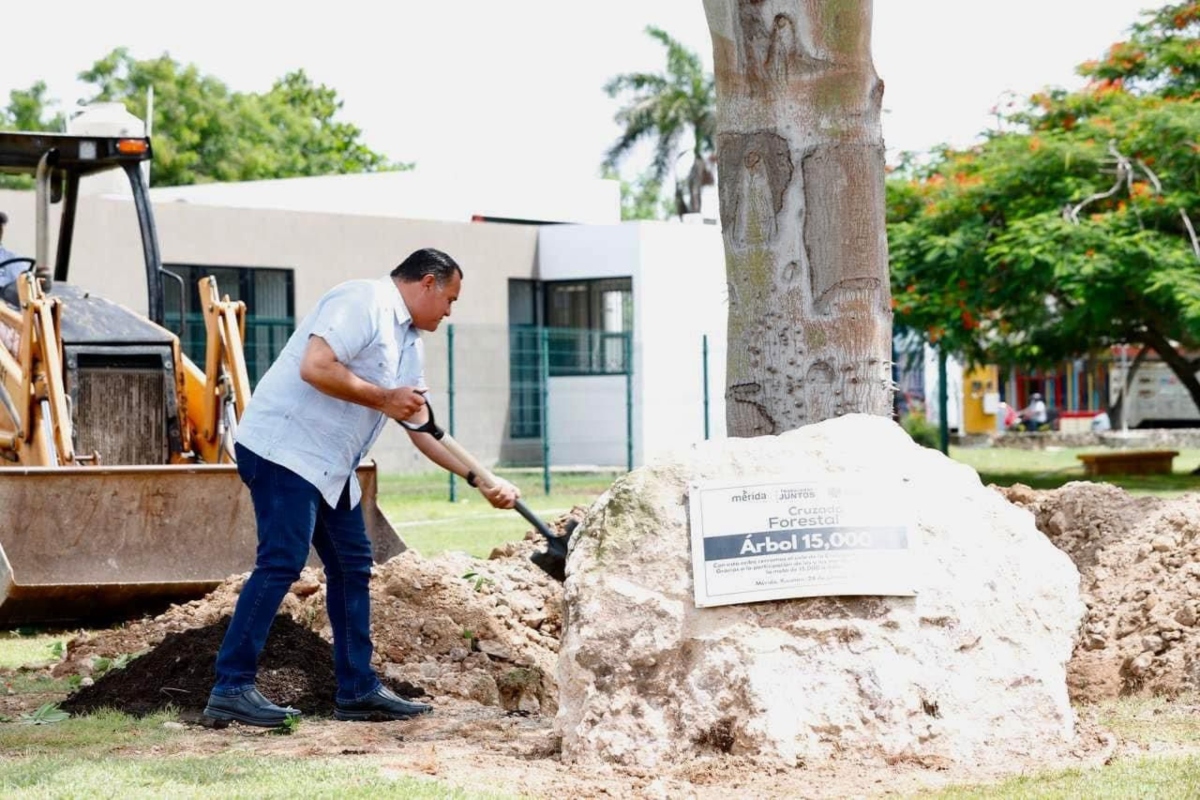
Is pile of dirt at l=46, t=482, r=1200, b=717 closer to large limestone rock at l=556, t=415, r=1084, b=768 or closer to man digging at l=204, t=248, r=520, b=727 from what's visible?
man digging at l=204, t=248, r=520, b=727

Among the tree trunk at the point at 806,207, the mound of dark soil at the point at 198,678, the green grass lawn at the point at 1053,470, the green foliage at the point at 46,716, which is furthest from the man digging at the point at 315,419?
the green grass lawn at the point at 1053,470

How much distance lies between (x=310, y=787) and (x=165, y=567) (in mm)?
5085

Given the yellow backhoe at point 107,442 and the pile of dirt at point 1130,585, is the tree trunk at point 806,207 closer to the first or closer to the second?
the pile of dirt at point 1130,585

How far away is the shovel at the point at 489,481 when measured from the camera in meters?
7.03

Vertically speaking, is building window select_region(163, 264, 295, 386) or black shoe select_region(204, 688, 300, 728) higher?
building window select_region(163, 264, 295, 386)

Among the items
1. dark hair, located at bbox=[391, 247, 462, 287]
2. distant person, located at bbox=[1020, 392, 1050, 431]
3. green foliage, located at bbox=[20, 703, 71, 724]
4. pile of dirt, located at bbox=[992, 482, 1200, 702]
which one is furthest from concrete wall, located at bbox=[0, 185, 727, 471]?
dark hair, located at bbox=[391, 247, 462, 287]

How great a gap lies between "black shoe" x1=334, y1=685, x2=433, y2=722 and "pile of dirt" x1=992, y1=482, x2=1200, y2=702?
2864mm

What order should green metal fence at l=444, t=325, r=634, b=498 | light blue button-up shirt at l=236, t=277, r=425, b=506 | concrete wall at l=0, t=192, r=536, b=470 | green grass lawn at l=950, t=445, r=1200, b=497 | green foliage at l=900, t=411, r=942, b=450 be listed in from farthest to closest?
1. green foliage at l=900, t=411, r=942, b=450
2. green metal fence at l=444, t=325, r=634, b=498
3. concrete wall at l=0, t=192, r=536, b=470
4. green grass lawn at l=950, t=445, r=1200, b=497
5. light blue button-up shirt at l=236, t=277, r=425, b=506

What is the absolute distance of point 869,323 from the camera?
288 inches

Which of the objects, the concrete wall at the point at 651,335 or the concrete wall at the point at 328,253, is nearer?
the concrete wall at the point at 328,253

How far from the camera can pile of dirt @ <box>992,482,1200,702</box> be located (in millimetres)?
7571

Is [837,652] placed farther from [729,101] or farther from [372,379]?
[729,101]

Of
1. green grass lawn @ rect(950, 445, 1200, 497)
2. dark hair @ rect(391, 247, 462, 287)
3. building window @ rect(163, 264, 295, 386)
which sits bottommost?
green grass lawn @ rect(950, 445, 1200, 497)

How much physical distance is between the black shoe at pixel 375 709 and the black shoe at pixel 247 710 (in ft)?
1.09
